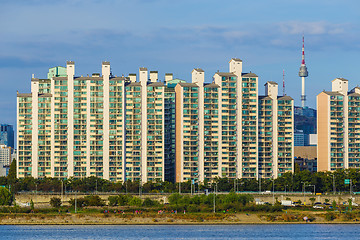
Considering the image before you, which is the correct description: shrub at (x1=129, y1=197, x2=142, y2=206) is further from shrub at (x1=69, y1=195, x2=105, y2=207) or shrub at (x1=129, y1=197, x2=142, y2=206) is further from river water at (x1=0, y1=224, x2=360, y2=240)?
river water at (x1=0, y1=224, x2=360, y2=240)

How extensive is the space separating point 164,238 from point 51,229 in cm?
2688

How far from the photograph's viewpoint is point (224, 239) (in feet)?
480

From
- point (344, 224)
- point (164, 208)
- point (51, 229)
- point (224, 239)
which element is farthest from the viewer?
point (164, 208)

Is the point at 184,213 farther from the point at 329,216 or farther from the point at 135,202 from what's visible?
the point at 329,216

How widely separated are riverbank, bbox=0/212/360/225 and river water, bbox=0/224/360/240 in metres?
2.04

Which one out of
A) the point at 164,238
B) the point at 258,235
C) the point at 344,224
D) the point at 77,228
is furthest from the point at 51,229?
the point at 344,224

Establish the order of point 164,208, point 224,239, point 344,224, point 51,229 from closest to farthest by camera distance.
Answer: point 224,239 < point 51,229 < point 344,224 < point 164,208

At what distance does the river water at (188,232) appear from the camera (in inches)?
5965

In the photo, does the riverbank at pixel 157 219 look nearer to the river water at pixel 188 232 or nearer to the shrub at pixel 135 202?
the river water at pixel 188 232

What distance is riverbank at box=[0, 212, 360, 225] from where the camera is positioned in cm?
17262

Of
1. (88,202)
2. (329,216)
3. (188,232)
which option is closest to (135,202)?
(88,202)

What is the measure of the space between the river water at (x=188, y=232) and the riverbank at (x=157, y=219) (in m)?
2.04

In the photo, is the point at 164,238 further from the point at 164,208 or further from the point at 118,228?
the point at 164,208

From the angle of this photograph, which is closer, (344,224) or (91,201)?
(344,224)
